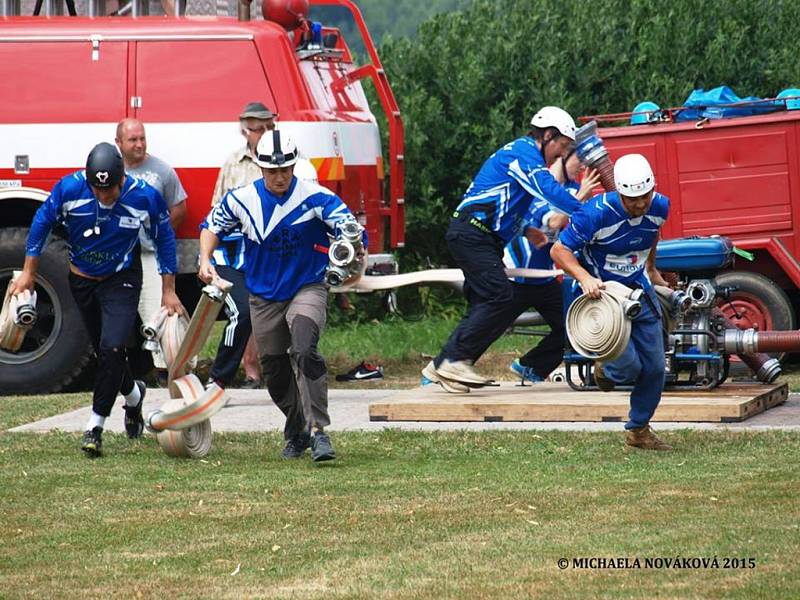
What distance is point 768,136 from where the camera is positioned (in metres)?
13.6

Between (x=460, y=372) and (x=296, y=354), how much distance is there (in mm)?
2319

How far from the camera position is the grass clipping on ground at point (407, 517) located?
258 inches

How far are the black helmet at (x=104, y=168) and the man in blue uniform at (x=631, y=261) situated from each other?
8.15 feet

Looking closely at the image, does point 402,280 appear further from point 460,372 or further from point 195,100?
point 195,100

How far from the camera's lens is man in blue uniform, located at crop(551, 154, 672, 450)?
922 centimetres

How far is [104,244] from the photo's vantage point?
392 inches

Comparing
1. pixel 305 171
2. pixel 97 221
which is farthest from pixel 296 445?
pixel 305 171

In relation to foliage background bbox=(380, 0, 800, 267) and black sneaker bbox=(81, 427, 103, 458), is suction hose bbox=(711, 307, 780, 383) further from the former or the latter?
foliage background bbox=(380, 0, 800, 267)

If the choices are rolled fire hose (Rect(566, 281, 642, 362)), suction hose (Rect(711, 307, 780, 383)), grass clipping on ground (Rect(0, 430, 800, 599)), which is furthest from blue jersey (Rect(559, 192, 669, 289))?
suction hose (Rect(711, 307, 780, 383))

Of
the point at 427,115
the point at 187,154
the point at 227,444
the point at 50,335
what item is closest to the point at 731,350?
the point at 227,444

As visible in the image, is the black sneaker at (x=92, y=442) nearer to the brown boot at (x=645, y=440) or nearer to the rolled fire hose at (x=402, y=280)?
the rolled fire hose at (x=402, y=280)

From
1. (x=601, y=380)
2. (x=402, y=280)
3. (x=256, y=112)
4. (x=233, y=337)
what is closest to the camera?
(x=601, y=380)

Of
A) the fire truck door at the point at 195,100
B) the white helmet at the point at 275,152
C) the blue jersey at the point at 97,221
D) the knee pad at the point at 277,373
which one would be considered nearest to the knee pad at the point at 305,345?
the knee pad at the point at 277,373

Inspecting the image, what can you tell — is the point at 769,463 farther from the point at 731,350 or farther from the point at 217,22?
the point at 217,22
